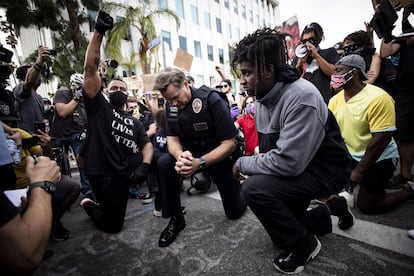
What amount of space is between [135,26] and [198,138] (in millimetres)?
12926

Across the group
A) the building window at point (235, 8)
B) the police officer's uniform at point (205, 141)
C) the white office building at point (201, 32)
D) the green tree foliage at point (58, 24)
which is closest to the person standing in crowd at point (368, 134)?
the police officer's uniform at point (205, 141)

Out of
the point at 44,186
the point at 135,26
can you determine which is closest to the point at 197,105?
the point at 44,186

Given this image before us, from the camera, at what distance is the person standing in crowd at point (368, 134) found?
2.06 metres

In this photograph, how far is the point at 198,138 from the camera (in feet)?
8.32

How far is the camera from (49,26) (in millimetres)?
10266

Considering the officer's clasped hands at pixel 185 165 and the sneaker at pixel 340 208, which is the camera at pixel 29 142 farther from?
the sneaker at pixel 340 208

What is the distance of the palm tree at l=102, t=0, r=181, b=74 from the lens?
1252cm

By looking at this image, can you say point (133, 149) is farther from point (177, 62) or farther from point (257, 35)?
point (177, 62)

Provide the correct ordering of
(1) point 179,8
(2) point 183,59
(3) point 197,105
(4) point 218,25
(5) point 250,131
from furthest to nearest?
(4) point 218,25 < (1) point 179,8 < (2) point 183,59 < (5) point 250,131 < (3) point 197,105

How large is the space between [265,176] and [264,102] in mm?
544

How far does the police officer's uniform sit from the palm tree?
1125 cm

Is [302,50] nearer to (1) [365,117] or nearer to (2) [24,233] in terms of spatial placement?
(1) [365,117]

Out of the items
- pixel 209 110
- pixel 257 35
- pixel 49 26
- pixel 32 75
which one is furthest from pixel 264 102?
pixel 49 26

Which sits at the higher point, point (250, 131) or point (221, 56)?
point (221, 56)
